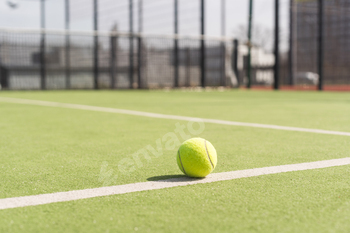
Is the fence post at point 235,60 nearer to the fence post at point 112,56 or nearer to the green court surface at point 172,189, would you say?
the fence post at point 112,56

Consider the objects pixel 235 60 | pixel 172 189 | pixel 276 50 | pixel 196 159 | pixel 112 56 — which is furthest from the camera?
pixel 235 60

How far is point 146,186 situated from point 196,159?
0.40 meters

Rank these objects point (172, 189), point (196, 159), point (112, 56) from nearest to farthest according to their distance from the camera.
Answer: point (172, 189) → point (196, 159) → point (112, 56)

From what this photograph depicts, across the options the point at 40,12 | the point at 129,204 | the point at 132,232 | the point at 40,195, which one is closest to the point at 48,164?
the point at 40,195

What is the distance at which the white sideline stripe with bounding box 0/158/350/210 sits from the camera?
205cm

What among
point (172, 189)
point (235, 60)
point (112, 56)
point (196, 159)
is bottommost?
point (172, 189)

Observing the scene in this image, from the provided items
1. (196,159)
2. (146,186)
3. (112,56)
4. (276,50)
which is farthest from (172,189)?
(112,56)

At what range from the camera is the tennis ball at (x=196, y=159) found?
2.50m

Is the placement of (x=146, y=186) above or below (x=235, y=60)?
below

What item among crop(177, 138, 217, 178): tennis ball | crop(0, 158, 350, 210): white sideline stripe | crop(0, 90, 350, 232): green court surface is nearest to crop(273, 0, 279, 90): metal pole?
crop(0, 90, 350, 232): green court surface

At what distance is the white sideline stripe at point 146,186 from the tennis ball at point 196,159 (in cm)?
5

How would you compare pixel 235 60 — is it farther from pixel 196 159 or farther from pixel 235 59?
pixel 196 159

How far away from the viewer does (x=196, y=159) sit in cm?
252

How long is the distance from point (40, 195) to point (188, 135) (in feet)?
8.38
